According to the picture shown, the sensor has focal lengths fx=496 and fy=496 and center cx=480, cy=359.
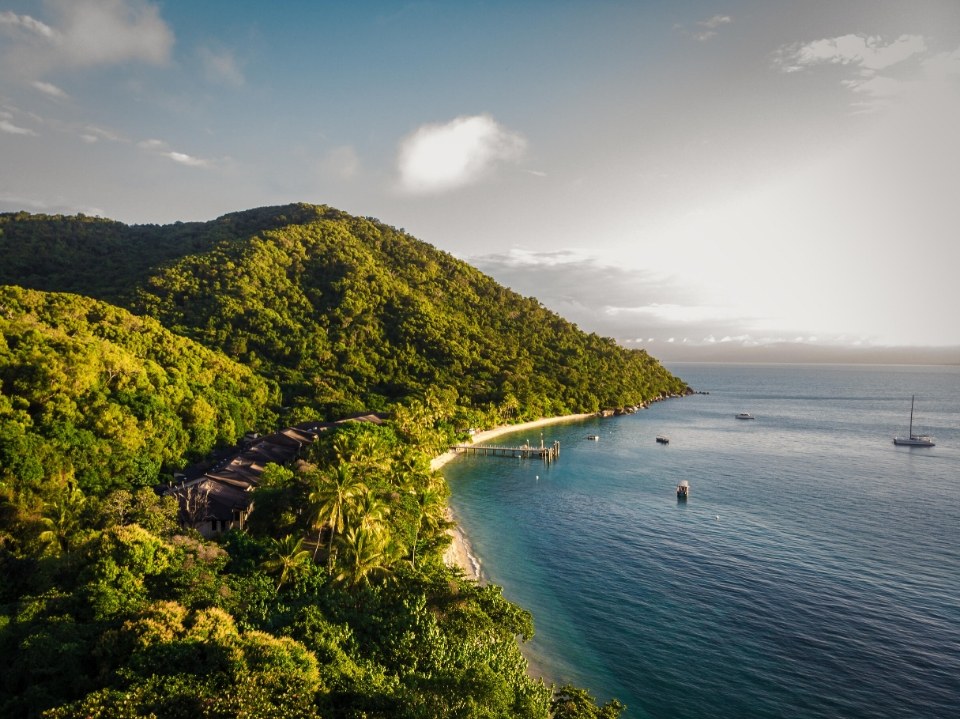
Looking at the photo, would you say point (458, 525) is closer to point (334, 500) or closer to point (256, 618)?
point (334, 500)

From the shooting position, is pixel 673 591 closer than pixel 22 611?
No

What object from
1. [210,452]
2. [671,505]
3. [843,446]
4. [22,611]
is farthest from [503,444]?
[22,611]

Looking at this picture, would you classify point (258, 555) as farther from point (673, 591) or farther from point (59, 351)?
point (59, 351)

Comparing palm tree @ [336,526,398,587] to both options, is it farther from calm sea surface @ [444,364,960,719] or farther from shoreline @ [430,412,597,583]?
calm sea surface @ [444,364,960,719]

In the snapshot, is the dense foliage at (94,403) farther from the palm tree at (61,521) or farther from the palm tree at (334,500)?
the palm tree at (334,500)

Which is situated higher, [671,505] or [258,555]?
[258,555]

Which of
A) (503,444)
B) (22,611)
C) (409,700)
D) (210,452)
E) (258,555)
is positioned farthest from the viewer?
(503,444)
